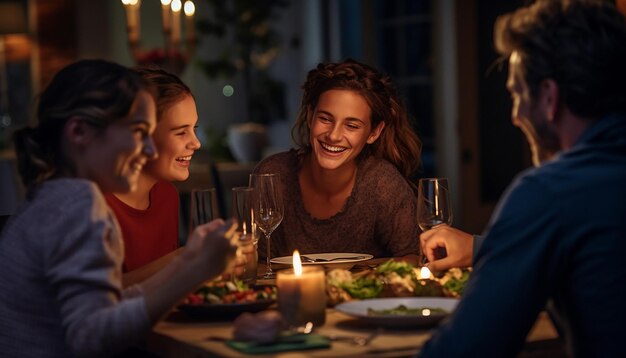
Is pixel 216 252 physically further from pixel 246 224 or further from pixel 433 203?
pixel 433 203

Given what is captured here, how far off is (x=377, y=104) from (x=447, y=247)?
0.97m

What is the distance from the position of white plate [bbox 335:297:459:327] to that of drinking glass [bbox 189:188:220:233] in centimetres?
33

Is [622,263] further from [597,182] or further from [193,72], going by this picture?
[193,72]

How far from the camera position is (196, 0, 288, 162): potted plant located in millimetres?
8273

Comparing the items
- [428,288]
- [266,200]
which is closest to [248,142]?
[266,200]

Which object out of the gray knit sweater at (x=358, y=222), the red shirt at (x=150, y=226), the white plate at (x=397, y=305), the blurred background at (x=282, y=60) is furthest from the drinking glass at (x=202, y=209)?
the blurred background at (x=282, y=60)

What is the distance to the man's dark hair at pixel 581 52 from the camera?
4.59 feet

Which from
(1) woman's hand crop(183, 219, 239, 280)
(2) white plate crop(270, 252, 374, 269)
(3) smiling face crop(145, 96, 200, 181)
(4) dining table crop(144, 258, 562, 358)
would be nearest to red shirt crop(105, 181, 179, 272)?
(3) smiling face crop(145, 96, 200, 181)

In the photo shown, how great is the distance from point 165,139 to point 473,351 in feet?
4.31

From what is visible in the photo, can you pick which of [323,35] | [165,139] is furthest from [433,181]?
[323,35]

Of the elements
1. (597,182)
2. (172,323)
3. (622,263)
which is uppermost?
(597,182)

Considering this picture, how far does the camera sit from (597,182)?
1.36 metres

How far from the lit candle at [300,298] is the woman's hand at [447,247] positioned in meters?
0.60

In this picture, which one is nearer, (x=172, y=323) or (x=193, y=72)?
(x=172, y=323)
